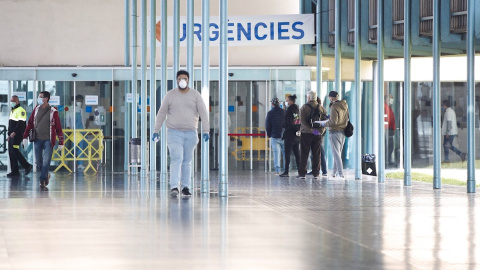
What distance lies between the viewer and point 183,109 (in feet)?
51.9

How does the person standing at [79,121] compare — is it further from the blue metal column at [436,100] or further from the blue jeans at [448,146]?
the blue metal column at [436,100]

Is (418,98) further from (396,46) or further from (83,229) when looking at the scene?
(83,229)

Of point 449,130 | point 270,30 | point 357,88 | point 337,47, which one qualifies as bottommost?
point 449,130

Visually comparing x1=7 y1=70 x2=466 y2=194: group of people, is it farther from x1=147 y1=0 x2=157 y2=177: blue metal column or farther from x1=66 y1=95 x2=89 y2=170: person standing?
x1=147 y1=0 x2=157 y2=177: blue metal column

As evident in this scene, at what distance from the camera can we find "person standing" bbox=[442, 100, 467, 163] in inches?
1180

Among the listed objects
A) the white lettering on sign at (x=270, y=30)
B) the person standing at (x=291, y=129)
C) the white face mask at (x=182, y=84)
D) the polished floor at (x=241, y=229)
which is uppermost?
the white lettering on sign at (x=270, y=30)

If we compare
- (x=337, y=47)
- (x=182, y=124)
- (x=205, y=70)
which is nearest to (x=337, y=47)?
A: (x=337, y=47)

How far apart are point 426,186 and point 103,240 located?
11.6 metres

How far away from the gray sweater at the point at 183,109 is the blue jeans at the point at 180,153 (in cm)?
11

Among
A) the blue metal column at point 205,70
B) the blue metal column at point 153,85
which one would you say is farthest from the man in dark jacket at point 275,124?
the blue metal column at point 205,70

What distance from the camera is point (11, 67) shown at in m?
28.7

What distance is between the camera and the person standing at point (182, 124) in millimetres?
15766

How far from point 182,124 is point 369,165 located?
9.33 metres

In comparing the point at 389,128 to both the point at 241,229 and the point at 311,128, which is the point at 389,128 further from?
the point at 241,229
